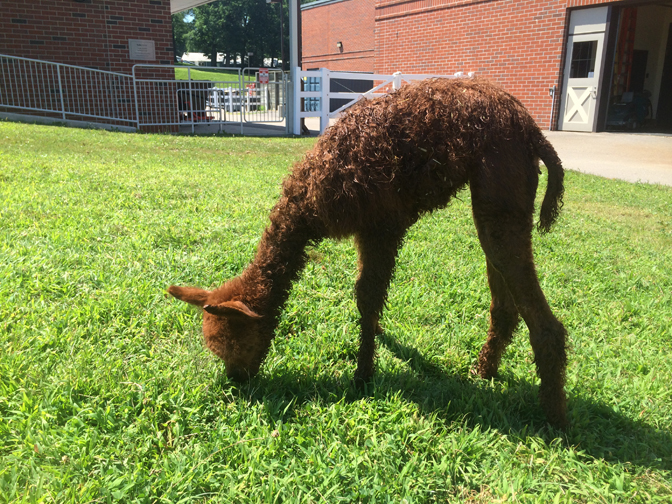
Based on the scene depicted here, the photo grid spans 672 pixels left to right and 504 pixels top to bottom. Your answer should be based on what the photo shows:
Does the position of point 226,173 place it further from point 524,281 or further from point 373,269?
point 524,281

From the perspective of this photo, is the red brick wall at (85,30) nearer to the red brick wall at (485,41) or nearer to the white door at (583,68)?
the red brick wall at (485,41)

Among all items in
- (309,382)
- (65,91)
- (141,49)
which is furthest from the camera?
(141,49)

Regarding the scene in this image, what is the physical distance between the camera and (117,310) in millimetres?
3443

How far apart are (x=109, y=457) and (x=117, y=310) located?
4.72ft

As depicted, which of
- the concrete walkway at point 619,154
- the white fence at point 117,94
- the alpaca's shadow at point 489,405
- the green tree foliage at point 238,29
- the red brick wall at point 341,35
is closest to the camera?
the alpaca's shadow at point 489,405

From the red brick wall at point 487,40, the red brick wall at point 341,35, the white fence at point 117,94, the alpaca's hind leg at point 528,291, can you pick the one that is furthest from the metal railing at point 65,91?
the red brick wall at point 341,35

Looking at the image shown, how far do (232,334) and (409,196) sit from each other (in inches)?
50.9

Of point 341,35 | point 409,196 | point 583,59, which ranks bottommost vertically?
point 409,196

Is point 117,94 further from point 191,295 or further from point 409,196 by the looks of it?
point 409,196

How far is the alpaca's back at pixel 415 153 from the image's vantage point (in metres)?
2.57

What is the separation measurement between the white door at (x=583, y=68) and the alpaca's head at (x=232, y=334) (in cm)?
1596

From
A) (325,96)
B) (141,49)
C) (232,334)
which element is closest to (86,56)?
(141,49)

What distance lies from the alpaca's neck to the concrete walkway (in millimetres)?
8966

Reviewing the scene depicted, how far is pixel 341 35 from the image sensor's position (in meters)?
37.0
